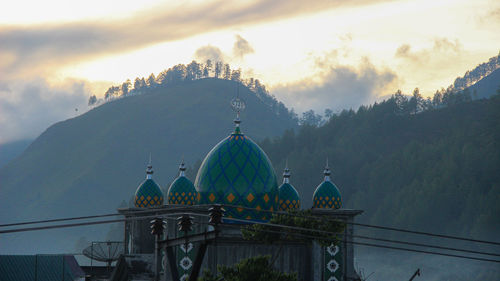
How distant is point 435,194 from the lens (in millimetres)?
143250

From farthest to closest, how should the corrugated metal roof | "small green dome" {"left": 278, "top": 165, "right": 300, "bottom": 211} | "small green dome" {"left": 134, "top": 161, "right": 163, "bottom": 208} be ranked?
"small green dome" {"left": 134, "top": 161, "right": 163, "bottom": 208} → the corrugated metal roof → "small green dome" {"left": 278, "top": 165, "right": 300, "bottom": 211}

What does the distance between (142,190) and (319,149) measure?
484ft

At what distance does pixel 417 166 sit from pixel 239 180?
134 meters

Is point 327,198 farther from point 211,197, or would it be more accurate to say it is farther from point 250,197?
point 211,197

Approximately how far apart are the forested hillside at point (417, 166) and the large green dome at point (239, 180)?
99.7 m

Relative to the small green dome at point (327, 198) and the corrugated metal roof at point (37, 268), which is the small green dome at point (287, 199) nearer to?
the small green dome at point (327, 198)

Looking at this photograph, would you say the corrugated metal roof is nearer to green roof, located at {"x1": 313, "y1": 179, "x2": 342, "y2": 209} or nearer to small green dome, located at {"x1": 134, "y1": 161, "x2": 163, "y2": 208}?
small green dome, located at {"x1": 134, "y1": 161, "x2": 163, "y2": 208}

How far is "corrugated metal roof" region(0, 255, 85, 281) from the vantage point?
44469 millimetres

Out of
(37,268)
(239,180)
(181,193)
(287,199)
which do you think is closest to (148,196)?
(181,193)

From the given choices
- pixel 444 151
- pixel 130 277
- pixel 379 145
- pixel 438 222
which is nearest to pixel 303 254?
pixel 130 277

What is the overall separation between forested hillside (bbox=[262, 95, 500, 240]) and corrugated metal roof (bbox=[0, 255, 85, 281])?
95193mm

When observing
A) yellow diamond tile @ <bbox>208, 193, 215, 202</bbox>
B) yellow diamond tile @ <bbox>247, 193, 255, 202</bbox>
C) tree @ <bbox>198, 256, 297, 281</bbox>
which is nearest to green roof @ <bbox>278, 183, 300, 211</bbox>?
yellow diamond tile @ <bbox>247, 193, 255, 202</bbox>

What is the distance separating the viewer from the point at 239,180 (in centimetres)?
3453

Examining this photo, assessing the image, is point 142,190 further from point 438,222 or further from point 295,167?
point 295,167
